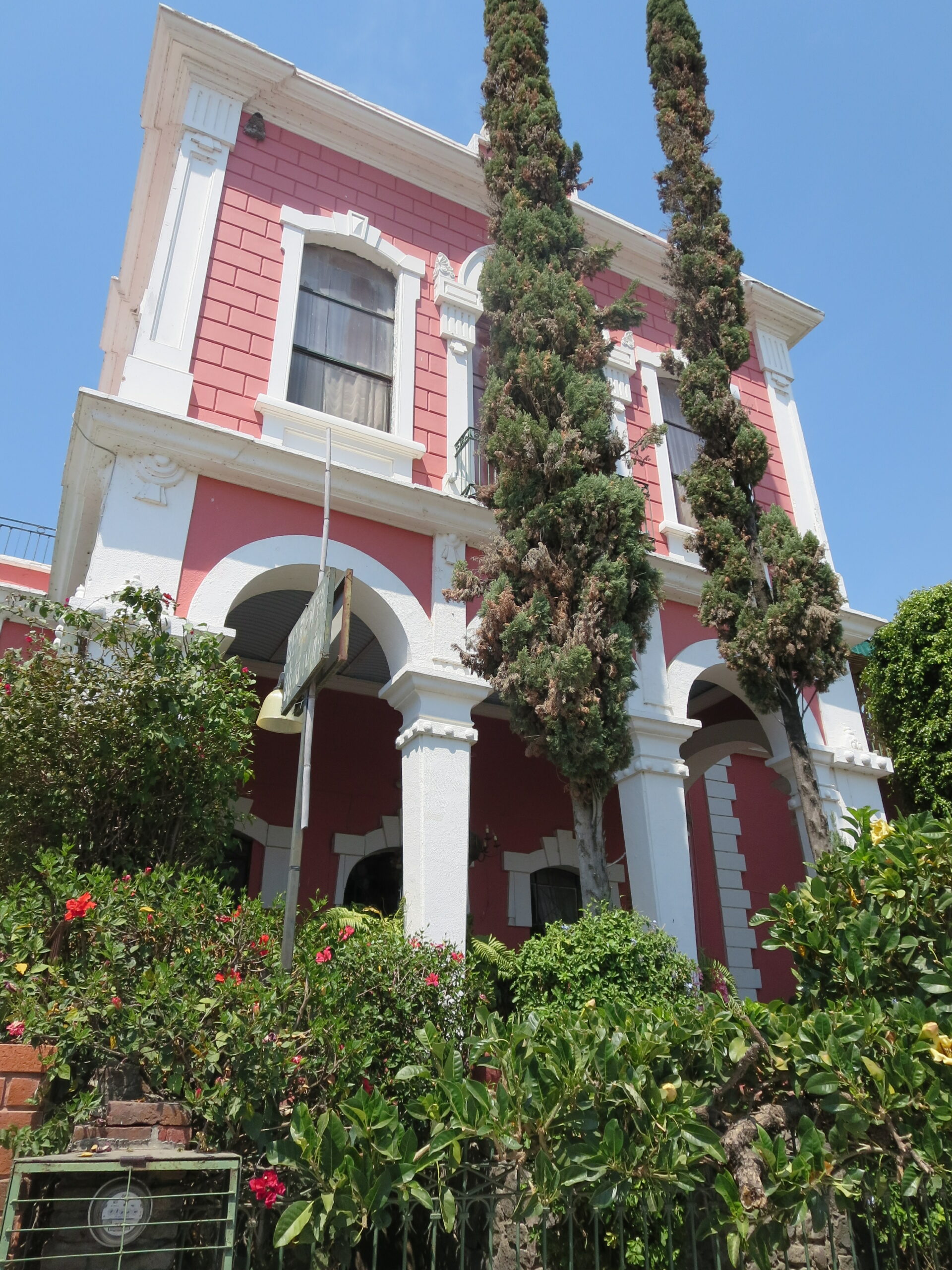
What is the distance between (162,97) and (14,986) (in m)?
8.91

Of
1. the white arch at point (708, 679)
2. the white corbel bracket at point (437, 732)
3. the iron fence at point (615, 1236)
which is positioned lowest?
the iron fence at point (615, 1236)

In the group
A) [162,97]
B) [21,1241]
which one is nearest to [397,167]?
[162,97]

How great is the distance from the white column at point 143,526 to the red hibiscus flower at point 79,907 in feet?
9.84

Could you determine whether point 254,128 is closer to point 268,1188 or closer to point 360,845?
point 360,845

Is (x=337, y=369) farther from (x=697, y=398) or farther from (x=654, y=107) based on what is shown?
(x=654, y=107)

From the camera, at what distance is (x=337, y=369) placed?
29.1ft

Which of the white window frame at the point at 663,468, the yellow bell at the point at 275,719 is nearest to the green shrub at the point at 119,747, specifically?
the yellow bell at the point at 275,719

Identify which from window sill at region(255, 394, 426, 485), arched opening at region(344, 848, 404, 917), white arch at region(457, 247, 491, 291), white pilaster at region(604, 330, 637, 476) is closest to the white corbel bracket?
window sill at region(255, 394, 426, 485)

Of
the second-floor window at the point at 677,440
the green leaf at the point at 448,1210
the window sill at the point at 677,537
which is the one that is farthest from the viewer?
the second-floor window at the point at 677,440

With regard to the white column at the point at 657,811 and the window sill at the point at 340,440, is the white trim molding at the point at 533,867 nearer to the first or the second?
the white column at the point at 657,811

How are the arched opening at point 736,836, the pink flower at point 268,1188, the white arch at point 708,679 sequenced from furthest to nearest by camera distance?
the arched opening at point 736,836 → the white arch at point 708,679 → the pink flower at point 268,1188

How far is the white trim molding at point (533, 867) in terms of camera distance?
33.3ft

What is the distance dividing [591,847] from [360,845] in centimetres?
377

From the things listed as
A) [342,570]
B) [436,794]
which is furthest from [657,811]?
[342,570]
